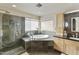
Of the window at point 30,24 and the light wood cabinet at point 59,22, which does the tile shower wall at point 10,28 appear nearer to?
the window at point 30,24

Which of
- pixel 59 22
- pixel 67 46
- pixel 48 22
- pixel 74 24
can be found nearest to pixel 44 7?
pixel 48 22

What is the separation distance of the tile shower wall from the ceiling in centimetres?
20

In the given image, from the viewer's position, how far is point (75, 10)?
6.28 ft

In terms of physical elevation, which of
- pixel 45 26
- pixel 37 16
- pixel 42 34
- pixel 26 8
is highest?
pixel 26 8

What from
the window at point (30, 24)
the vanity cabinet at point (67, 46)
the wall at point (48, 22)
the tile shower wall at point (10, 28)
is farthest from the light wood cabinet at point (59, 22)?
the tile shower wall at point (10, 28)

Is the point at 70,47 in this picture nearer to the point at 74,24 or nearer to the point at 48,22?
the point at 74,24

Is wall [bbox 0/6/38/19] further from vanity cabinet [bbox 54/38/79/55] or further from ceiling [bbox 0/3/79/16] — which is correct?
vanity cabinet [bbox 54/38/79/55]

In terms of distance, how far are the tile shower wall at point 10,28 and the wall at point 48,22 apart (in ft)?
1.42

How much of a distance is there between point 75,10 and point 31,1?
90 cm

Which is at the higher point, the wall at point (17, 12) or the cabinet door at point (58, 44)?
the wall at point (17, 12)

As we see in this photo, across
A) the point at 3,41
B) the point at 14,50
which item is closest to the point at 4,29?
the point at 3,41

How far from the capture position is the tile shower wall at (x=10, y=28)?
6.38ft
